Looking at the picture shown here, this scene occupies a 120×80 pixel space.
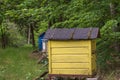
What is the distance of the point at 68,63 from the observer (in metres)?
9.16

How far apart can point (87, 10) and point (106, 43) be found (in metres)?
1.51

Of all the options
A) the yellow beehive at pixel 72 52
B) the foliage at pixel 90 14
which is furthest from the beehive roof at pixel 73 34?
the foliage at pixel 90 14

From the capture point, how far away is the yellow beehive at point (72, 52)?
9047 mm

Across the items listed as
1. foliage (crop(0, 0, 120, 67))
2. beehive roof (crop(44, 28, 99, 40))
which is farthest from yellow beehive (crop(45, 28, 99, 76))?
foliage (crop(0, 0, 120, 67))

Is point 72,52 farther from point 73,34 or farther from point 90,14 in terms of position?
point 90,14

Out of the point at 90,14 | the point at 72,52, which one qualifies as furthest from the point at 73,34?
the point at 90,14

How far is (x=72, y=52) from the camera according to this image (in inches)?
359

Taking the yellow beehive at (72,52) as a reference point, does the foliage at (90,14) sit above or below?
above

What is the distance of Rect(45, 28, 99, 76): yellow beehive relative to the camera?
356 inches

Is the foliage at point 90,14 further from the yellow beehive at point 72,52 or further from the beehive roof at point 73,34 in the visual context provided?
the yellow beehive at point 72,52

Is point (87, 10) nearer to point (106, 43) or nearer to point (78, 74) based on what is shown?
point (106, 43)

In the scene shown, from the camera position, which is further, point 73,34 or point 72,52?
point 73,34

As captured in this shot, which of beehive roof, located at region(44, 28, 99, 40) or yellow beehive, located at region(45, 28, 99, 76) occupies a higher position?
beehive roof, located at region(44, 28, 99, 40)

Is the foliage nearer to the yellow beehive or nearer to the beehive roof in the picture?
the beehive roof
